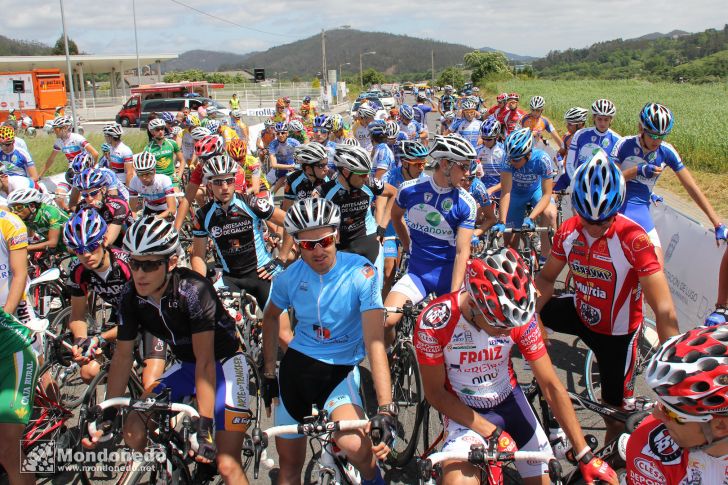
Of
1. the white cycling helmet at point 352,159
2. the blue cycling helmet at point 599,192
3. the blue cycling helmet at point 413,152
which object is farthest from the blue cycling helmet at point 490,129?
the blue cycling helmet at point 599,192

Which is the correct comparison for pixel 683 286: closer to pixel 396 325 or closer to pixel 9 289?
pixel 396 325

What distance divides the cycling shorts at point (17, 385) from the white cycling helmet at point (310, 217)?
2115mm

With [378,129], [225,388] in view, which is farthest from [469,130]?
[225,388]

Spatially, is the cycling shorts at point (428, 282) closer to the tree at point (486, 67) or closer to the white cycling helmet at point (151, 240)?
the white cycling helmet at point (151, 240)

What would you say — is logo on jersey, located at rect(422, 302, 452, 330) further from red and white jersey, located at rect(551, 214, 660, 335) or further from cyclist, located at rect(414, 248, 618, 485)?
red and white jersey, located at rect(551, 214, 660, 335)

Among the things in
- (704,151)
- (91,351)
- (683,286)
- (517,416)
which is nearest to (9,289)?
(91,351)

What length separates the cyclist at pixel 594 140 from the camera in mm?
9227

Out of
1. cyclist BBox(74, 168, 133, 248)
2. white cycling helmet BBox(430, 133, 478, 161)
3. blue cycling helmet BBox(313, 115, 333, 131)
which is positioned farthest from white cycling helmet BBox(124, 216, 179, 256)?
blue cycling helmet BBox(313, 115, 333, 131)

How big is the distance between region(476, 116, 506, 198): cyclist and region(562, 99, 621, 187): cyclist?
43.8 inches

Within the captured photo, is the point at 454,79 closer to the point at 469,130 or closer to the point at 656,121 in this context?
the point at 469,130

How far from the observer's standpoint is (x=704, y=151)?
18531 millimetres

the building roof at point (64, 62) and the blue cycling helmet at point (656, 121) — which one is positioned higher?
the building roof at point (64, 62)

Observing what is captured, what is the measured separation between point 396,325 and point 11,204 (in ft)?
15.7

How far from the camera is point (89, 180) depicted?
7.20 metres
